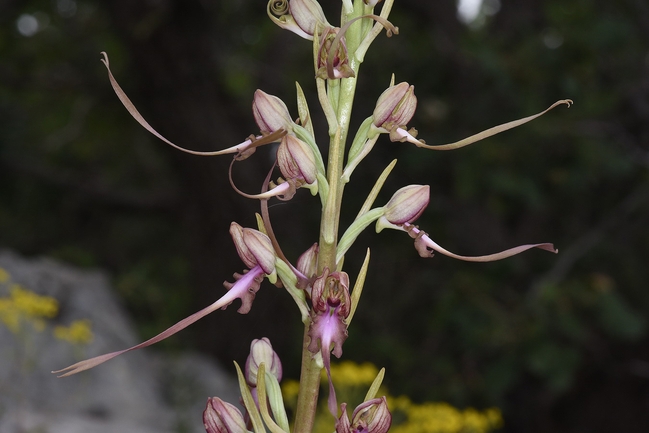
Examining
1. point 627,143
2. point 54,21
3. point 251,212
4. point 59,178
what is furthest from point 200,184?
point 627,143

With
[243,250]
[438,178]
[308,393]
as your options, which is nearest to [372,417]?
[308,393]

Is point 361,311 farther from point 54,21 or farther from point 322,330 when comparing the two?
point 322,330

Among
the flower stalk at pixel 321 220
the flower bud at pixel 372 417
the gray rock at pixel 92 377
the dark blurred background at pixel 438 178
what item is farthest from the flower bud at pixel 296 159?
the dark blurred background at pixel 438 178

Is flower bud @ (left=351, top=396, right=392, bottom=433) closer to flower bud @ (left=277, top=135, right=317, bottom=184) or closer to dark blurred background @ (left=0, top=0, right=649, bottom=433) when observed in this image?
flower bud @ (left=277, top=135, right=317, bottom=184)

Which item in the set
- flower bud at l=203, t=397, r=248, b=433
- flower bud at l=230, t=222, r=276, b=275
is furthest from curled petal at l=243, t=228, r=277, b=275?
flower bud at l=203, t=397, r=248, b=433

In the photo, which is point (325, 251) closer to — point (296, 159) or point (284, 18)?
point (296, 159)
